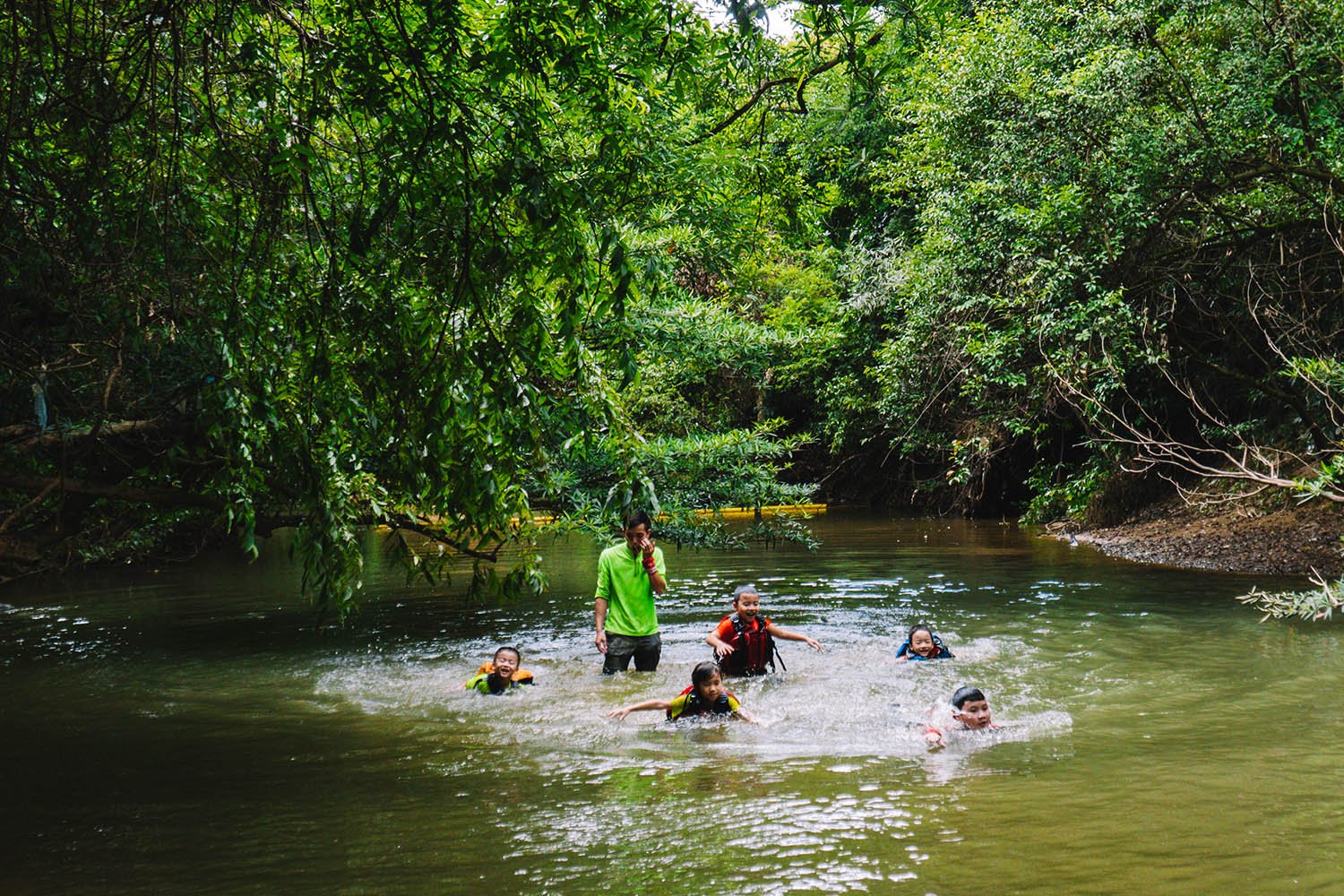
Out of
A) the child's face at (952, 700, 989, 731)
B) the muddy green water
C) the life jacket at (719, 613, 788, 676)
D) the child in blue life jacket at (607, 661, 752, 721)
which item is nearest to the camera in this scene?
the muddy green water

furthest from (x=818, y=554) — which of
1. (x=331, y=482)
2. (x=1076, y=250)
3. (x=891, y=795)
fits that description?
(x=331, y=482)

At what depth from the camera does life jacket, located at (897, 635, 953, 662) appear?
9.96 meters

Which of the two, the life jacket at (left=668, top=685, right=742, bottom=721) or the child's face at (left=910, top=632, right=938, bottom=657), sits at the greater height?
the child's face at (left=910, top=632, right=938, bottom=657)

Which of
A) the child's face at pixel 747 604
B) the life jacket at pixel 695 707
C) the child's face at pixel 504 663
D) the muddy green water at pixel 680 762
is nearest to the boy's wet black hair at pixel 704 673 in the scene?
the life jacket at pixel 695 707

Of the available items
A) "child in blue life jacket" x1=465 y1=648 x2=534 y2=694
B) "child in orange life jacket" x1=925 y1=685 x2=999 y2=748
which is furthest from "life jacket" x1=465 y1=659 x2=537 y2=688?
"child in orange life jacket" x1=925 y1=685 x2=999 y2=748

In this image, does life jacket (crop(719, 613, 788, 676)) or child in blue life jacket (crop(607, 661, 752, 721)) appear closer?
child in blue life jacket (crop(607, 661, 752, 721))

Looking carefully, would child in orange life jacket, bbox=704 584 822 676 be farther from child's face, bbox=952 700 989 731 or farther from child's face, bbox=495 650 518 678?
child's face, bbox=952 700 989 731

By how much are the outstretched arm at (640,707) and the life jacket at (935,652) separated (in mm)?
2895

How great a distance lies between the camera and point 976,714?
24.2ft

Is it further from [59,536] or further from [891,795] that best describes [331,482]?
[59,536]

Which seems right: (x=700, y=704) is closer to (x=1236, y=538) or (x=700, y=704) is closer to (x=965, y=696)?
(x=965, y=696)

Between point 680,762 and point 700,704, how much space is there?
1.17 metres

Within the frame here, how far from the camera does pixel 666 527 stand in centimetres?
1277

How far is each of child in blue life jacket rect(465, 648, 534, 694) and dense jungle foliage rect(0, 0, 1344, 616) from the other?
1519 mm
